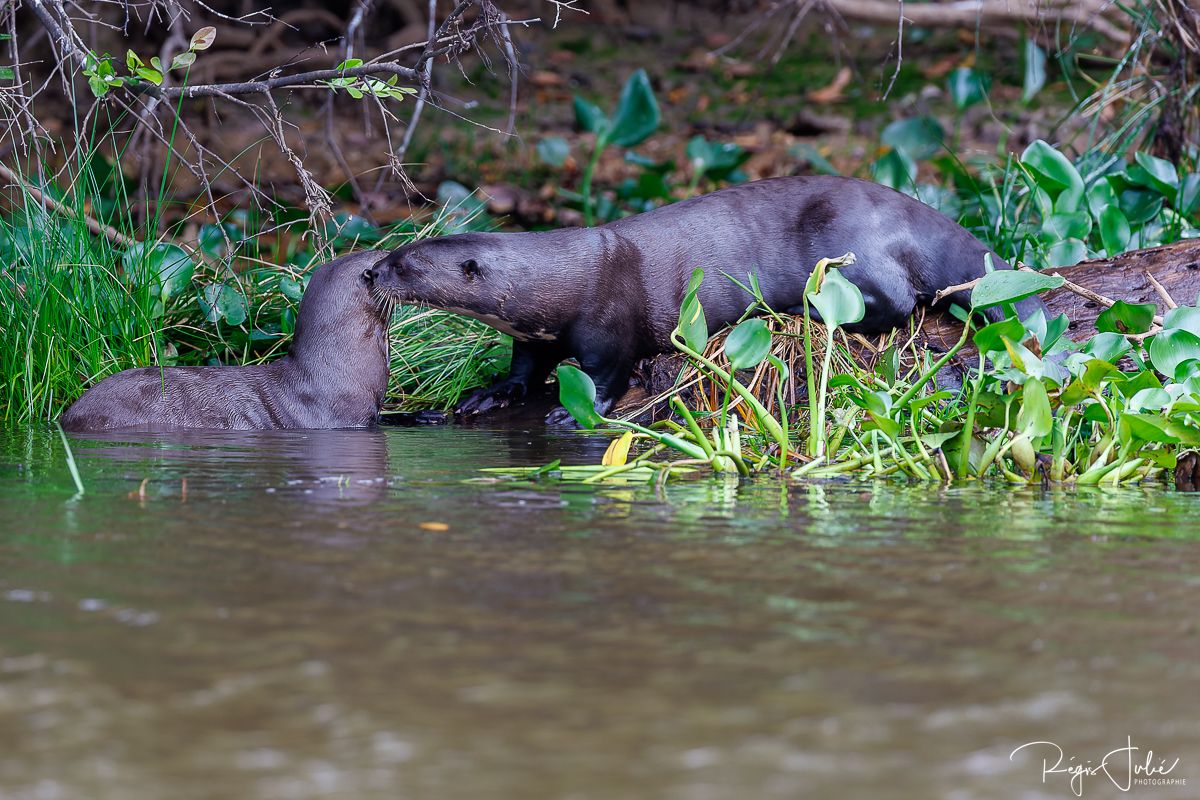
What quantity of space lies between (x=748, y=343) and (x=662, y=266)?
1396 mm

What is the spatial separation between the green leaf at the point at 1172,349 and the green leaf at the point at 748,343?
76 centimetres

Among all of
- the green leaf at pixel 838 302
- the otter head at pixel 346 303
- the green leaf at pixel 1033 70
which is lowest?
the green leaf at pixel 838 302

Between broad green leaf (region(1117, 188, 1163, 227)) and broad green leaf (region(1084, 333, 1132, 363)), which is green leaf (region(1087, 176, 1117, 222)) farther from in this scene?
broad green leaf (region(1084, 333, 1132, 363))

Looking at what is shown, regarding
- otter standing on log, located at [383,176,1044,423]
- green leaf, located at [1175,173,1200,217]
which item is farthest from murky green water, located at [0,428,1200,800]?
green leaf, located at [1175,173,1200,217]

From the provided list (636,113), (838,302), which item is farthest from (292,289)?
(838,302)

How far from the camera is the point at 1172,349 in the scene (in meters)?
2.67

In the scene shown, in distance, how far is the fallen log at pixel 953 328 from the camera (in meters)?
3.71

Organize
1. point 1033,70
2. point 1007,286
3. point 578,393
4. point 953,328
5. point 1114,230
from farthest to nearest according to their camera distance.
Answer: point 1033,70
point 1114,230
point 953,328
point 578,393
point 1007,286

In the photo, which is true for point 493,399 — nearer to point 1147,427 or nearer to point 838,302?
point 838,302

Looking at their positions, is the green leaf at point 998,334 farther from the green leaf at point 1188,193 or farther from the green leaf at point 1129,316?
the green leaf at point 1188,193

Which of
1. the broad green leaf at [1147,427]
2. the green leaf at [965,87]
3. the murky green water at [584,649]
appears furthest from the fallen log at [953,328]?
the green leaf at [965,87]

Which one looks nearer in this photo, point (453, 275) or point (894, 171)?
point (453, 275)

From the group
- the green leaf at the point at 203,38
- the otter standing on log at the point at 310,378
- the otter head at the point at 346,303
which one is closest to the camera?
the green leaf at the point at 203,38

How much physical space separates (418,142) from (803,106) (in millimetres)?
2458
